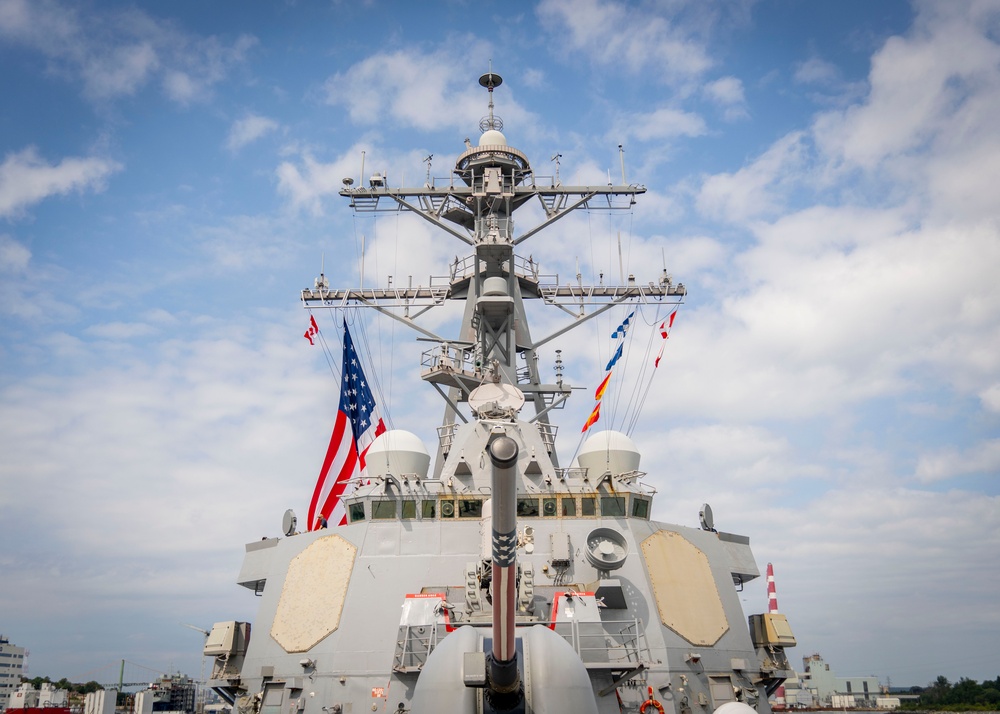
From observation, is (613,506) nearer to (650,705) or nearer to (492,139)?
(650,705)

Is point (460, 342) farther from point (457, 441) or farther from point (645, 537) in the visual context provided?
point (645, 537)

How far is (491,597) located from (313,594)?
4.03m

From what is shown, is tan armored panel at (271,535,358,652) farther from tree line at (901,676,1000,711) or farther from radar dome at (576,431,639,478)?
tree line at (901,676,1000,711)

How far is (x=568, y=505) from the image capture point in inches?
491

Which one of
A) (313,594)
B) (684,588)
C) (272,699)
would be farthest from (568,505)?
(272,699)

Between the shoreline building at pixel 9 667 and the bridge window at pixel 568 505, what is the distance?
68.3m

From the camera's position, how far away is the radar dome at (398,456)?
45.4 ft

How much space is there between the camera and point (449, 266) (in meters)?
18.8

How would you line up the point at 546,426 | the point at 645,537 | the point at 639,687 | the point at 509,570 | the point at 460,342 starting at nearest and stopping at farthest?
the point at 509,570 < the point at 639,687 < the point at 645,537 < the point at 546,426 < the point at 460,342

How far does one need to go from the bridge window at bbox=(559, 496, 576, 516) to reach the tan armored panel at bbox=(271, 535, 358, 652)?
3279 mm

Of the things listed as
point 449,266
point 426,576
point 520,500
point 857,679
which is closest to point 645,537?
point 520,500

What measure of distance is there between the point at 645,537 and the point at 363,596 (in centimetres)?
435

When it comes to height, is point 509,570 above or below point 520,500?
below

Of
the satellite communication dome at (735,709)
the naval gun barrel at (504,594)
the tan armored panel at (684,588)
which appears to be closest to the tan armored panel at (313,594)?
the tan armored panel at (684,588)
